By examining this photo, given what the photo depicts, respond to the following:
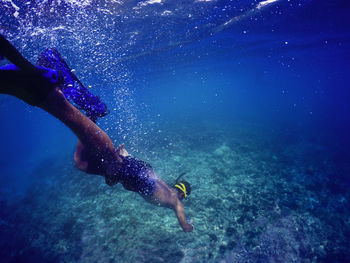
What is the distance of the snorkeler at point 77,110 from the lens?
260 cm

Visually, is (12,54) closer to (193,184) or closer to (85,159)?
(85,159)


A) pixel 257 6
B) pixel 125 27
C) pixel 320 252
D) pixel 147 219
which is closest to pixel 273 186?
pixel 320 252


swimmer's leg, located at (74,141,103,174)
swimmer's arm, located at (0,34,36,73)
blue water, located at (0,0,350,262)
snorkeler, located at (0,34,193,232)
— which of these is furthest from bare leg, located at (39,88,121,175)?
blue water, located at (0,0,350,262)

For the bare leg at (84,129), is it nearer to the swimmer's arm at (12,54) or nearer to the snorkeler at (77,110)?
the snorkeler at (77,110)

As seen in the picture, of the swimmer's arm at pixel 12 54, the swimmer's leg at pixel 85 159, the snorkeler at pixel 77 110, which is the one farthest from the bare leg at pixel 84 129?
the swimmer's arm at pixel 12 54

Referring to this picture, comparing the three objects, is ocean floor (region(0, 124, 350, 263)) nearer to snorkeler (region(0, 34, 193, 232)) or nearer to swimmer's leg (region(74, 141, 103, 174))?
snorkeler (region(0, 34, 193, 232))

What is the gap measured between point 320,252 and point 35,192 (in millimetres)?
18780

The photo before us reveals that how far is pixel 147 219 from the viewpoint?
8133 millimetres

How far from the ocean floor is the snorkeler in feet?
7.29

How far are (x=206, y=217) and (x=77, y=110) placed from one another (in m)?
6.78

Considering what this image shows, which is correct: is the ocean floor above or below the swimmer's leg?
below

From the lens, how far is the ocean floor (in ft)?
21.7

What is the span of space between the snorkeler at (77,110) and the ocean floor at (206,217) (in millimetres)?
2222

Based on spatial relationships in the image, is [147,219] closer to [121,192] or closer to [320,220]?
[121,192]
